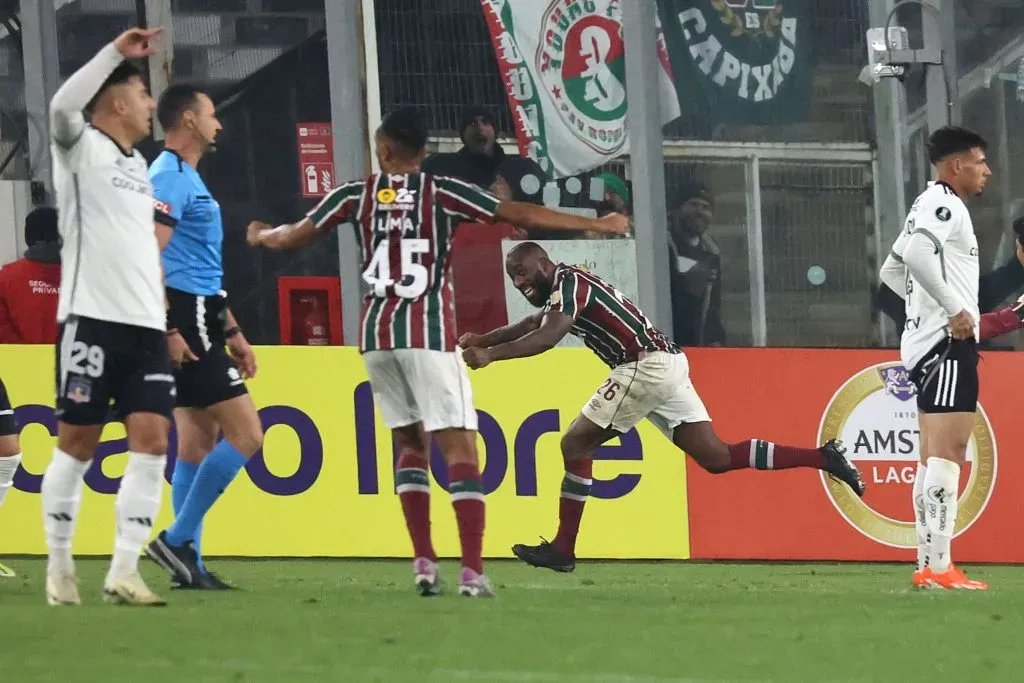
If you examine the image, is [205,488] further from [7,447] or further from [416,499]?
[7,447]

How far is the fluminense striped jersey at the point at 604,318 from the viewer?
976 centimetres

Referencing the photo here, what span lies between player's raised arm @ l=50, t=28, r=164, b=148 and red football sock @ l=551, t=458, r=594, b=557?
4146 millimetres

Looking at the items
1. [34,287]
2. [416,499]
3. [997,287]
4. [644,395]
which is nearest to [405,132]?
[416,499]

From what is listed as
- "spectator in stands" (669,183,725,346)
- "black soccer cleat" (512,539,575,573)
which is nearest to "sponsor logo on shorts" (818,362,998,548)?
"spectator in stands" (669,183,725,346)

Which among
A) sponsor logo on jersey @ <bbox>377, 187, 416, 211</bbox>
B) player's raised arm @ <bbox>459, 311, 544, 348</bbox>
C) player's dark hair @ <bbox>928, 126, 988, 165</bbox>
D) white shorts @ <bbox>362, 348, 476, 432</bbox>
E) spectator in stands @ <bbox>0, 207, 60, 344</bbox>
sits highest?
player's dark hair @ <bbox>928, 126, 988, 165</bbox>

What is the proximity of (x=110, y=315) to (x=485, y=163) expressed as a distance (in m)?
7.23

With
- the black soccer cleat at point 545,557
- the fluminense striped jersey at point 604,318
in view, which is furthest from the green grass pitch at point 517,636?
the fluminense striped jersey at point 604,318

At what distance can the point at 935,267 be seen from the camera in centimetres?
870

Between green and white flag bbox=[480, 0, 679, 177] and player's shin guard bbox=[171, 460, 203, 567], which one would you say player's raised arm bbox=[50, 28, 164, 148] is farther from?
green and white flag bbox=[480, 0, 679, 177]

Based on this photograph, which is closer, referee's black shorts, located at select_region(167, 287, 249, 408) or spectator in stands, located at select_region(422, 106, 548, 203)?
referee's black shorts, located at select_region(167, 287, 249, 408)

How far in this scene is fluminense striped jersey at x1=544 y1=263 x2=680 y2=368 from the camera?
9.76 meters

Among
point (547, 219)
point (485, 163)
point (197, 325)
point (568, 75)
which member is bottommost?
point (197, 325)

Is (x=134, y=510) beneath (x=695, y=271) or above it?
beneath

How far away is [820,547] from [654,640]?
595 centimetres
